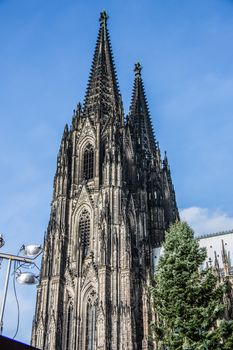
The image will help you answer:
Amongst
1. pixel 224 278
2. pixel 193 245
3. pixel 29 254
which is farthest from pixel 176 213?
pixel 29 254

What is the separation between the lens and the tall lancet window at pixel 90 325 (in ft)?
125

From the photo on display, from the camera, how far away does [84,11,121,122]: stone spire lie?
174 ft

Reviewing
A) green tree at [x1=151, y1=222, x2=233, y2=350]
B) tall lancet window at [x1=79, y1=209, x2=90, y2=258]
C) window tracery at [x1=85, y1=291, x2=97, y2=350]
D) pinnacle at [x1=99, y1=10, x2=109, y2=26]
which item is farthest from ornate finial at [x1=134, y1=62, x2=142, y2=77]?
green tree at [x1=151, y1=222, x2=233, y2=350]

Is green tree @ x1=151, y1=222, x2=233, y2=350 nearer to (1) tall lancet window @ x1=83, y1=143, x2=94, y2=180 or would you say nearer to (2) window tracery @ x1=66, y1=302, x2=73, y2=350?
(2) window tracery @ x1=66, y1=302, x2=73, y2=350

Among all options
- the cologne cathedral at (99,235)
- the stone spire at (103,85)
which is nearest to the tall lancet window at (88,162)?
the cologne cathedral at (99,235)

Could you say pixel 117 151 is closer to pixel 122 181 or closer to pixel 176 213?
pixel 122 181

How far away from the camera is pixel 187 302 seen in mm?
22594

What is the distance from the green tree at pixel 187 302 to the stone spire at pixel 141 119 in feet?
123

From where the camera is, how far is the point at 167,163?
220ft

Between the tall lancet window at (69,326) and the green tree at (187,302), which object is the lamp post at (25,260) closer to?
the green tree at (187,302)

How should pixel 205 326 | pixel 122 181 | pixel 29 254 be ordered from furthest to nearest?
pixel 122 181
pixel 205 326
pixel 29 254

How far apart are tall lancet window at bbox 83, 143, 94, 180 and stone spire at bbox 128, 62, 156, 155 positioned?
42.4 feet

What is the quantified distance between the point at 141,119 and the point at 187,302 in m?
45.9

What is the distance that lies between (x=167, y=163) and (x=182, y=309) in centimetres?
4556
